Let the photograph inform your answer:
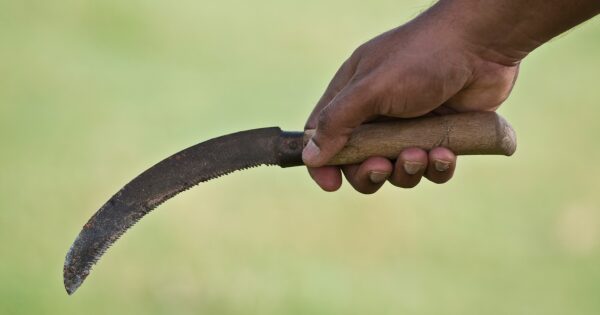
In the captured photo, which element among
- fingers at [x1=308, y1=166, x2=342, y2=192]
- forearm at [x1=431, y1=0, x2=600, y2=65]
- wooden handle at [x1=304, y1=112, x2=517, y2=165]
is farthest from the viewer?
fingers at [x1=308, y1=166, x2=342, y2=192]

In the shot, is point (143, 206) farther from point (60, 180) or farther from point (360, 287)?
point (60, 180)

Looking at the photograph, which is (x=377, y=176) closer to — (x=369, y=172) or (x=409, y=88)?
(x=369, y=172)

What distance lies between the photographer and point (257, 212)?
550 centimetres

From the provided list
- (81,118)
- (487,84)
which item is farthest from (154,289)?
(487,84)

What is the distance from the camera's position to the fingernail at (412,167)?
3074mm

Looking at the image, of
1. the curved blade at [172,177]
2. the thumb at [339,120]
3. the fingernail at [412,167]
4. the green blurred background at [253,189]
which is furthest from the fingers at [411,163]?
the green blurred background at [253,189]

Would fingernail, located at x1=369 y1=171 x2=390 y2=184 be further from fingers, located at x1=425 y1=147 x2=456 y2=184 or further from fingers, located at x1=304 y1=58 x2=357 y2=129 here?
fingers, located at x1=304 y1=58 x2=357 y2=129

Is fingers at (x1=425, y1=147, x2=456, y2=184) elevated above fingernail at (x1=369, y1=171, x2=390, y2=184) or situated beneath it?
elevated above

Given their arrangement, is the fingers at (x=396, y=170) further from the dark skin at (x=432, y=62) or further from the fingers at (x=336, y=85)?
the fingers at (x=336, y=85)

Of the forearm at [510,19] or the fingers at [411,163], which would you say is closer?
the forearm at [510,19]

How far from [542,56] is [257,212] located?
2440mm

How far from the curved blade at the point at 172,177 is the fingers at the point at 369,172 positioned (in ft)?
0.57

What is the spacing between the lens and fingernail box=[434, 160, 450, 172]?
3074 millimetres

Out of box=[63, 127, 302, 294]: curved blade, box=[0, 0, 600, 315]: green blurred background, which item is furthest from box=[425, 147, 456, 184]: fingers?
box=[0, 0, 600, 315]: green blurred background
